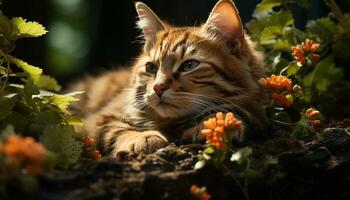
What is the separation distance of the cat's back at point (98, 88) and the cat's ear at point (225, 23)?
2.97 ft

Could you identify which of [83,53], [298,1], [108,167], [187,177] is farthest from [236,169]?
[83,53]

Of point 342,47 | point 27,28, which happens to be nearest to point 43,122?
point 27,28

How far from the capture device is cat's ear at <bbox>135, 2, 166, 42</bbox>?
2.58m

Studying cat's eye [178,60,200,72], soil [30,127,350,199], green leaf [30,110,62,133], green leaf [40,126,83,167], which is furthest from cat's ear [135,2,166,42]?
green leaf [40,126,83,167]

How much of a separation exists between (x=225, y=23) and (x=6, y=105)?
1.03 m

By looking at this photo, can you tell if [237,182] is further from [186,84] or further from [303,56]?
[303,56]

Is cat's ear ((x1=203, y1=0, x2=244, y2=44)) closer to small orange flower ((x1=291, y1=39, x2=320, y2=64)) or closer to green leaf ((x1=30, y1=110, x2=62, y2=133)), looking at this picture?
small orange flower ((x1=291, y1=39, x2=320, y2=64))

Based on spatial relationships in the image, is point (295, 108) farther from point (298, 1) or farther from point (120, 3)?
point (120, 3)

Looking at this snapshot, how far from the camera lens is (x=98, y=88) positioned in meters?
3.43

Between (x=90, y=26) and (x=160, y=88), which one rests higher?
(x=160, y=88)

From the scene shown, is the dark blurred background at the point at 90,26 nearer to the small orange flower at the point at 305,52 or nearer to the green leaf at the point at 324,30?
the green leaf at the point at 324,30

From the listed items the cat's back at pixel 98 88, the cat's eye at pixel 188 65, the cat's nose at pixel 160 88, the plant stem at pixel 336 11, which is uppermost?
the plant stem at pixel 336 11

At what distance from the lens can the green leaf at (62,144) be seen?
145 cm

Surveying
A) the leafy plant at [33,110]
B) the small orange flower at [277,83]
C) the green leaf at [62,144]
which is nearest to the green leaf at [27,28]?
the leafy plant at [33,110]
